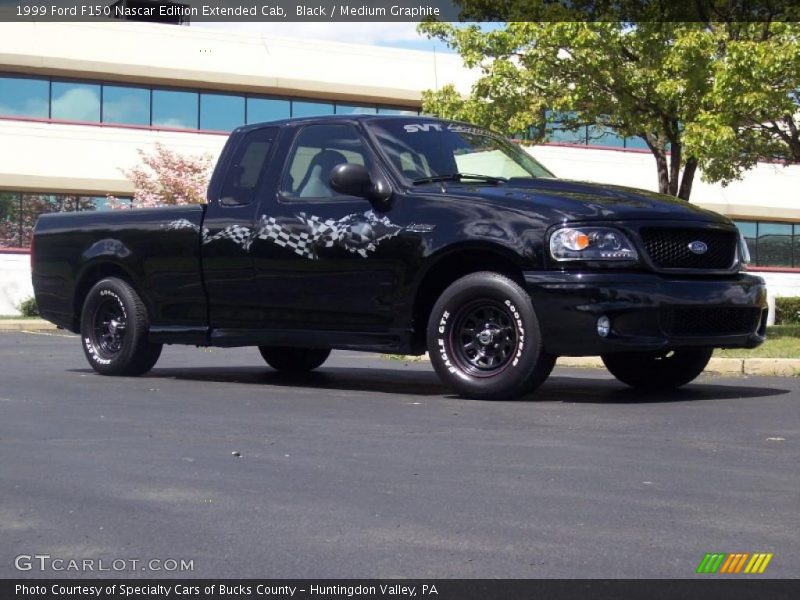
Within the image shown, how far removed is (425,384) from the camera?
434 inches

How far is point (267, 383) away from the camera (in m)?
11.0

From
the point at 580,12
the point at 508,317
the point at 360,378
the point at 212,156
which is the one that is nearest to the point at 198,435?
the point at 508,317

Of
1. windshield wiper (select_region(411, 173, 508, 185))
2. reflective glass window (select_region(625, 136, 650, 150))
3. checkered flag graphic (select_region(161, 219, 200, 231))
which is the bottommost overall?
checkered flag graphic (select_region(161, 219, 200, 231))

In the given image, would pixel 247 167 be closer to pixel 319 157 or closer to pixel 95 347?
pixel 319 157

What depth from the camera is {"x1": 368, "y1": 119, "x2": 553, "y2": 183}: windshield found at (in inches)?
388

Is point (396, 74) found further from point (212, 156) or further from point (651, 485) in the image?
point (651, 485)

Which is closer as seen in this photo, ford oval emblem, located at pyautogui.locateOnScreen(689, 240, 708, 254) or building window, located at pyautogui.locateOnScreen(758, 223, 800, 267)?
ford oval emblem, located at pyautogui.locateOnScreen(689, 240, 708, 254)

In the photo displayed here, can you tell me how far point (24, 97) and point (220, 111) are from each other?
5603mm

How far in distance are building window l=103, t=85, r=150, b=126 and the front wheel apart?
A: 3082cm

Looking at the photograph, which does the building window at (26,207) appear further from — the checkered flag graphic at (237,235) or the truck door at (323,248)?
the truck door at (323,248)

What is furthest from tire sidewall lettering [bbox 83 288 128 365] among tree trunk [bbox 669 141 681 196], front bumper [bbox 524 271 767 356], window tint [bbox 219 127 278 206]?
tree trunk [bbox 669 141 681 196]

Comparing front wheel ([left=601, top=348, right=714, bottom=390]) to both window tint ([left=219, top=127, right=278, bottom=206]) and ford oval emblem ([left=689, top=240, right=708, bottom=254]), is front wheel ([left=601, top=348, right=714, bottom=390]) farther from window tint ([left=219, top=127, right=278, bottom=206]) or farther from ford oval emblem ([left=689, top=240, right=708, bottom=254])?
window tint ([left=219, top=127, right=278, bottom=206])

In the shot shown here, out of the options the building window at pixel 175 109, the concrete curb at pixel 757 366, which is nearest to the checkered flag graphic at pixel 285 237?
the concrete curb at pixel 757 366

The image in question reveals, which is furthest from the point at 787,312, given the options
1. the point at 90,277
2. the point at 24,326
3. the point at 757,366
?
the point at 90,277
